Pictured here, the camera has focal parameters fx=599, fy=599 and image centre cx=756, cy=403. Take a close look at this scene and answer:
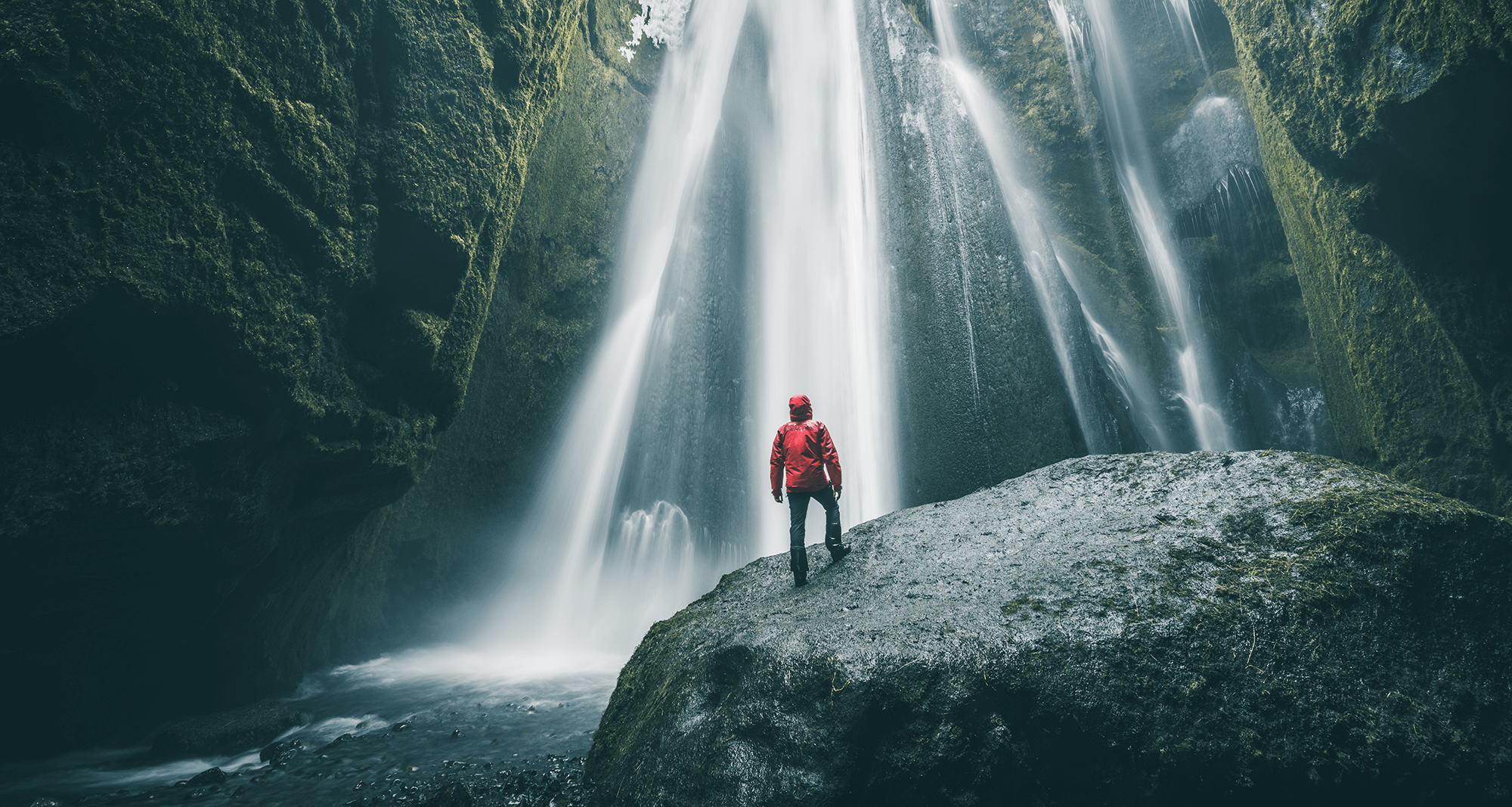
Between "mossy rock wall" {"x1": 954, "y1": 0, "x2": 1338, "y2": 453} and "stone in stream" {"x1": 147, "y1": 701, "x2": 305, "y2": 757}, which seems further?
"mossy rock wall" {"x1": 954, "y1": 0, "x2": 1338, "y2": 453}

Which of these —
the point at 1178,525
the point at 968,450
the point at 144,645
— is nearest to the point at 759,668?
the point at 1178,525

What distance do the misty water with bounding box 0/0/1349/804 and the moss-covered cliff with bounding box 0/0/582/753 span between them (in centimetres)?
184

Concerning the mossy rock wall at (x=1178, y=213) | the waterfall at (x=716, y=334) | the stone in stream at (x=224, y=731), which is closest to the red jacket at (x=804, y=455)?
the waterfall at (x=716, y=334)

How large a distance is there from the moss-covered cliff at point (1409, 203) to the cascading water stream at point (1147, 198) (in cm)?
416

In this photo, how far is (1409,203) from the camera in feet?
24.6

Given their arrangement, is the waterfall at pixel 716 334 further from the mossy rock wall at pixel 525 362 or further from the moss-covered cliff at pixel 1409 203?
the moss-covered cliff at pixel 1409 203

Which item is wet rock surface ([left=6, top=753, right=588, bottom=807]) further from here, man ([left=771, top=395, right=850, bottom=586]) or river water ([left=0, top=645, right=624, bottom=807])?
man ([left=771, top=395, right=850, bottom=586])

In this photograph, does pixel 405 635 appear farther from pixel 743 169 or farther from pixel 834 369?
pixel 743 169

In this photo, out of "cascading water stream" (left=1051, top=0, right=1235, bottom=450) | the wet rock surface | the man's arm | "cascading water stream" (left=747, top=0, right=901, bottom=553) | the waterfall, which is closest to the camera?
the wet rock surface

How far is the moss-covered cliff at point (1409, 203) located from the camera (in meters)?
6.35

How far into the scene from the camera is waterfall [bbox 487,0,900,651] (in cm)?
1421

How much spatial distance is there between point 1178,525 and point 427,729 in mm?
8509

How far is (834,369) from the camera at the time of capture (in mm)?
13844

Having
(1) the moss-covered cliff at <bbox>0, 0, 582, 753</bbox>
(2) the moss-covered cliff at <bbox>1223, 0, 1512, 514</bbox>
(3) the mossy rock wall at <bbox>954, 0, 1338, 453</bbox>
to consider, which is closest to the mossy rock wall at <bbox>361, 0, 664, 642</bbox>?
(1) the moss-covered cliff at <bbox>0, 0, 582, 753</bbox>
